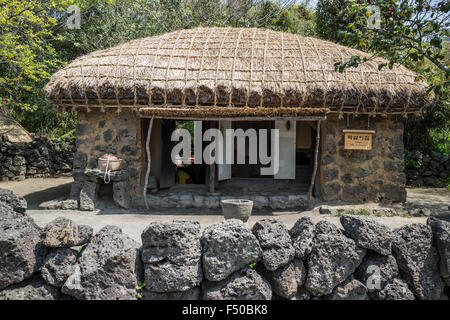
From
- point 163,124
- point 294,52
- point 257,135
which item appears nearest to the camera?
point 294,52

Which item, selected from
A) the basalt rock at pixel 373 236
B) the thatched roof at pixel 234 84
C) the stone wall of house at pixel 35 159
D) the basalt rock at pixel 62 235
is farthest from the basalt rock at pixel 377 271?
the stone wall of house at pixel 35 159

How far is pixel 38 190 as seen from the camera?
864 cm

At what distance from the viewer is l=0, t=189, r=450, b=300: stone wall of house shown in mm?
2826

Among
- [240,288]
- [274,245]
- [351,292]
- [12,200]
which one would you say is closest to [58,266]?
[12,200]

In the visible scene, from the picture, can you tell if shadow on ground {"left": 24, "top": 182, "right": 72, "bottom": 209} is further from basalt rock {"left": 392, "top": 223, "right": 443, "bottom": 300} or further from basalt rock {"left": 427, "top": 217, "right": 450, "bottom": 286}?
basalt rock {"left": 427, "top": 217, "right": 450, "bottom": 286}

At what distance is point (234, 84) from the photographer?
6.45 m

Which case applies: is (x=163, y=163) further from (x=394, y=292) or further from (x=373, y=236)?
(x=394, y=292)

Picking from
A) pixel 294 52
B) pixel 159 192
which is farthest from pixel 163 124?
pixel 294 52

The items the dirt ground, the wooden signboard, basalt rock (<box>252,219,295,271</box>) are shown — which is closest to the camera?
basalt rock (<box>252,219,295,271</box>)

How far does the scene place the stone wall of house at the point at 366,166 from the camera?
6855 mm

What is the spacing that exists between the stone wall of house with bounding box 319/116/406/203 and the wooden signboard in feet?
0.71

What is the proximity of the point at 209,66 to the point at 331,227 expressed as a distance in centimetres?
469

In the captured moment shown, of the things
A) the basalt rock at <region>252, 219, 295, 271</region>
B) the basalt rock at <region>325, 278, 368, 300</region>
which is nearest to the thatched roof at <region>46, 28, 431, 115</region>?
the basalt rock at <region>252, 219, 295, 271</region>

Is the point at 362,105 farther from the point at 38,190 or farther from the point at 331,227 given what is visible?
the point at 38,190
